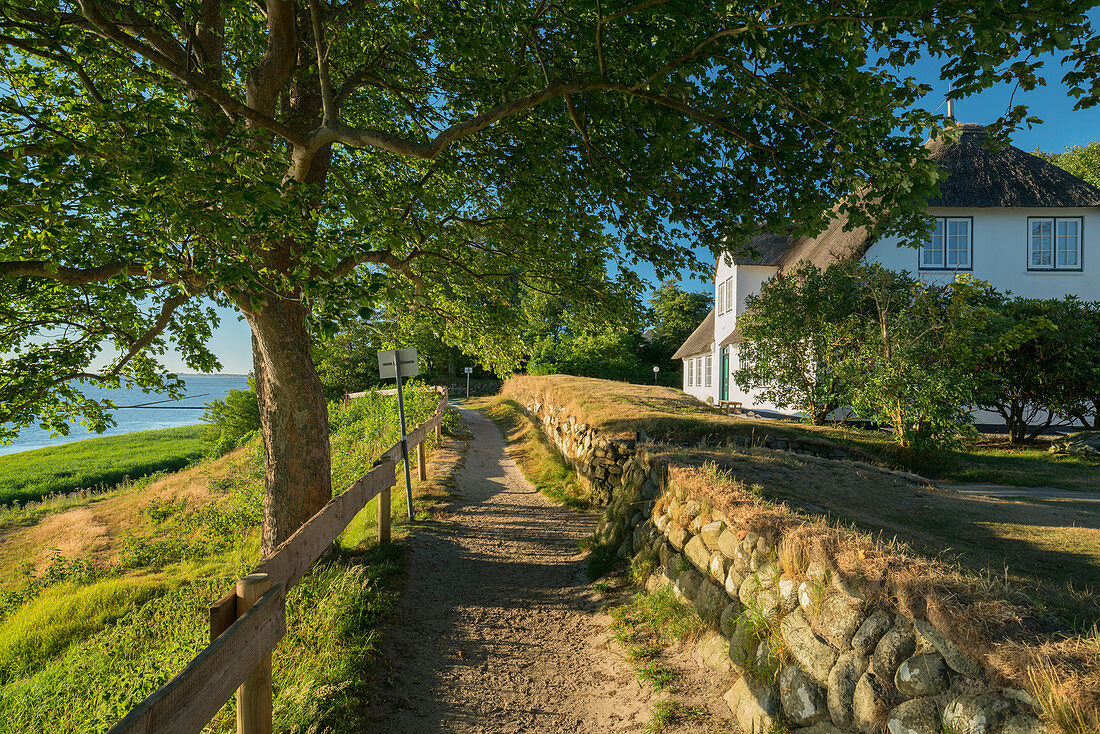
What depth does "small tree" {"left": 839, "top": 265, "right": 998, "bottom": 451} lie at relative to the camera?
10.4 m

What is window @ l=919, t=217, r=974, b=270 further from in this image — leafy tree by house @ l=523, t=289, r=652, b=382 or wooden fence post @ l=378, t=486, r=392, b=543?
wooden fence post @ l=378, t=486, r=392, b=543

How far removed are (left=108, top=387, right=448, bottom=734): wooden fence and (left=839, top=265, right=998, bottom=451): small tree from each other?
10754 millimetres

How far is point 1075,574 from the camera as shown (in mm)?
4477

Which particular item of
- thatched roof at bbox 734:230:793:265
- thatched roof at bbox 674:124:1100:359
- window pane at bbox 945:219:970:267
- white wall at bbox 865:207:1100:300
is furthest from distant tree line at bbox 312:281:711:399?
window pane at bbox 945:219:970:267

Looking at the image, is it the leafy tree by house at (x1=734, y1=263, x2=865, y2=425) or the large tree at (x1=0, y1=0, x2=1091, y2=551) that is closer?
the large tree at (x1=0, y1=0, x2=1091, y2=551)

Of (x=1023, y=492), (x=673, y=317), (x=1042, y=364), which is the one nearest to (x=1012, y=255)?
(x=1042, y=364)

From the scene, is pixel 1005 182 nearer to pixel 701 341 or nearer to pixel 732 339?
pixel 732 339

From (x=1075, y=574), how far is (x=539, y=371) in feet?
93.6

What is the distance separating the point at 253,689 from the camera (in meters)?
3.29

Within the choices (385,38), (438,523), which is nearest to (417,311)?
(438,523)

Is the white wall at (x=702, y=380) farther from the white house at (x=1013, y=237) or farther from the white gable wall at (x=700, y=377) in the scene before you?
the white house at (x=1013, y=237)

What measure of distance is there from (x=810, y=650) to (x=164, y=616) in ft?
22.5

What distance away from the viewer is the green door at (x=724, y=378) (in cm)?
2480

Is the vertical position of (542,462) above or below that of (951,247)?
below
